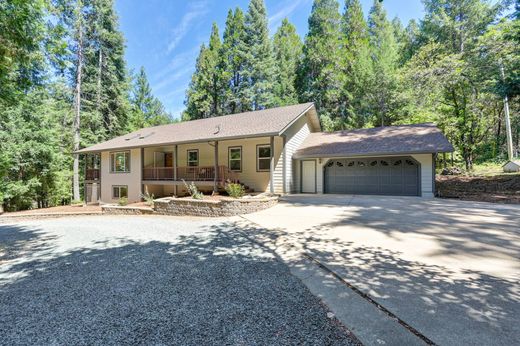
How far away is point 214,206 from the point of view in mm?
9586

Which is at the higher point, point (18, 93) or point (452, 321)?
point (18, 93)

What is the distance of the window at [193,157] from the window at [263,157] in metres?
4.21

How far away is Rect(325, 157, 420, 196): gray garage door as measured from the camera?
1210 cm

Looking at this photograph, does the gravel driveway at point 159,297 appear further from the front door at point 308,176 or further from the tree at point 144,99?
the tree at point 144,99

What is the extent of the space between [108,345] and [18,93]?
7.78 metres

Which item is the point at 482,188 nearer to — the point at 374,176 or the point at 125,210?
the point at 374,176

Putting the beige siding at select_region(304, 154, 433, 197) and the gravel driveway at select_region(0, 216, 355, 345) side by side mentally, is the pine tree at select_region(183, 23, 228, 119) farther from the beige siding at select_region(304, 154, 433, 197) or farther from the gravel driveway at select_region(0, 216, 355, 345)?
the gravel driveway at select_region(0, 216, 355, 345)

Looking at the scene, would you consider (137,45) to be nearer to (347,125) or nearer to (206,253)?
(347,125)

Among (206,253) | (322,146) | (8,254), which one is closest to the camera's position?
(206,253)

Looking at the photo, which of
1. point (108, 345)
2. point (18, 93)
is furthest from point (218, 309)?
point (18, 93)

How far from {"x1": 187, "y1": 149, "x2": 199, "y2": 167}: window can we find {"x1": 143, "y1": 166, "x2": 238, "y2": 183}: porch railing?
124cm

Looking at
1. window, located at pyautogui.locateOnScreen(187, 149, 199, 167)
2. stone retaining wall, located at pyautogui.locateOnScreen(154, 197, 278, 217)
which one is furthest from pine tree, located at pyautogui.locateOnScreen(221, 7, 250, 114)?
stone retaining wall, located at pyautogui.locateOnScreen(154, 197, 278, 217)

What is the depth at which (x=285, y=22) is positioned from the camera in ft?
98.2

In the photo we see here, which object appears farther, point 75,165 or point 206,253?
point 75,165
